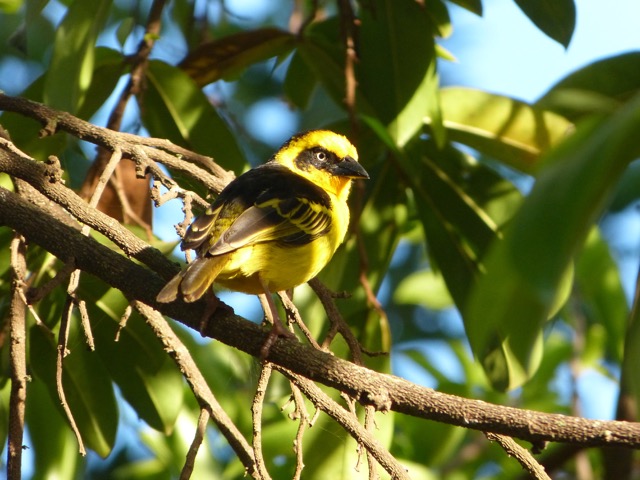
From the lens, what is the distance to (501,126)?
3410 millimetres

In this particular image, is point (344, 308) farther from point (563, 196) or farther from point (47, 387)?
point (563, 196)

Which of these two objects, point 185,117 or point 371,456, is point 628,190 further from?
point 185,117

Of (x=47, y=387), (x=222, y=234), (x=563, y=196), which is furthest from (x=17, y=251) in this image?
(x=563, y=196)

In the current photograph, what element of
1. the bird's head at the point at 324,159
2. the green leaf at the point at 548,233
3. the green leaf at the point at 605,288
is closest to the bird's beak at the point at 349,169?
the bird's head at the point at 324,159

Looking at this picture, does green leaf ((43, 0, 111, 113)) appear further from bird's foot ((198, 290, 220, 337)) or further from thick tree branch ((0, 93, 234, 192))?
bird's foot ((198, 290, 220, 337))

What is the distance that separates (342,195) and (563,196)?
2.89m

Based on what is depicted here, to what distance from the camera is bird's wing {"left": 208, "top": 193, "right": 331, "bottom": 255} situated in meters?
2.66

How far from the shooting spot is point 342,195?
3.81 meters

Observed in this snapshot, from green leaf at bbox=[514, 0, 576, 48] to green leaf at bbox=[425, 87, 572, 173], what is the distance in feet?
1.12

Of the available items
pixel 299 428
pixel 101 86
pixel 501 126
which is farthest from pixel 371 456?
pixel 101 86

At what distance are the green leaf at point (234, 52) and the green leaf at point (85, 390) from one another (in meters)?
1.26

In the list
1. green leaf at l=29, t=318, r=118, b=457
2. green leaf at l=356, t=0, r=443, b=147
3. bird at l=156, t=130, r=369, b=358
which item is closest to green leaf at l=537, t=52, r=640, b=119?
green leaf at l=356, t=0, r=443, b=147

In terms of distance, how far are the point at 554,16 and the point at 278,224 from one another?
1.19 metres

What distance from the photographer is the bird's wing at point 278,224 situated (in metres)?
2.66
